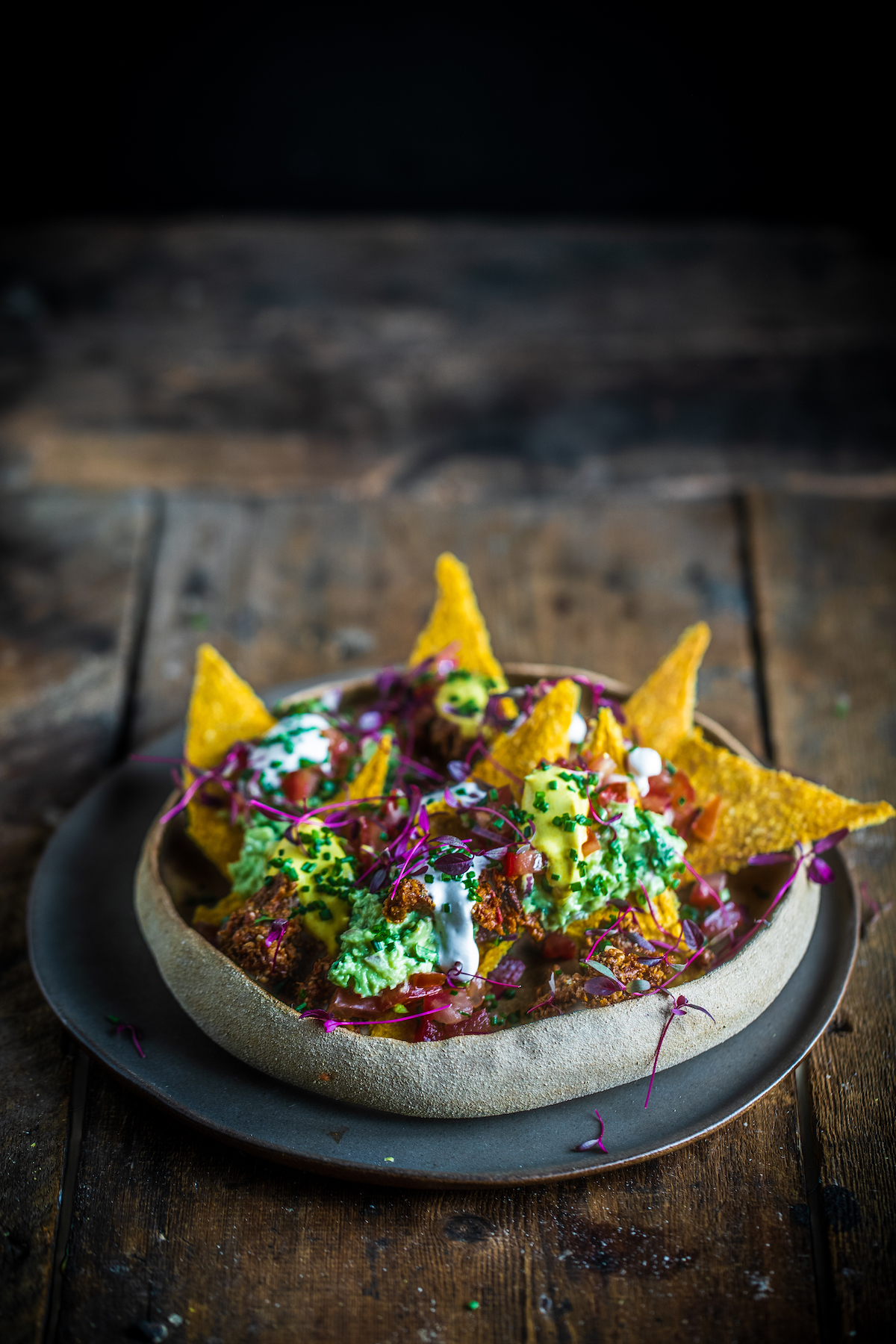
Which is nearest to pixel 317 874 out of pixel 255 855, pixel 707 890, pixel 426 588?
pixel 255 855

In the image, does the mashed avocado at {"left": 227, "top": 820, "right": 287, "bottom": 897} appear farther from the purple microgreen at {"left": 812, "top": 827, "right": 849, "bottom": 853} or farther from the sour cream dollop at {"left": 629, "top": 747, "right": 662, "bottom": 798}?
the purple microgreen at {"left": 812, "top": 827, "right": 849, "bottom": 853}

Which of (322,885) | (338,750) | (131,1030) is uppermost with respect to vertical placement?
(338,750)

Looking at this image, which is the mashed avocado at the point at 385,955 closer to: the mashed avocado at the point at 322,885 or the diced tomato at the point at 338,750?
the mashed avocado at the point at 322,885

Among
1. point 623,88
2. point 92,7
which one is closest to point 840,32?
point 623,88

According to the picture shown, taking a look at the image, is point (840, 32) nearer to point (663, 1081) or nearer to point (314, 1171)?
point (663, 1081)

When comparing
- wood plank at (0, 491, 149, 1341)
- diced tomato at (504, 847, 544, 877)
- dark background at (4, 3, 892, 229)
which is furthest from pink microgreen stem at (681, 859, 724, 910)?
dark background at (4, 3, 892, 229)

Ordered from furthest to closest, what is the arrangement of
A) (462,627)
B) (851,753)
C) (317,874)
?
(851,753) → (462,627) → (317,874)

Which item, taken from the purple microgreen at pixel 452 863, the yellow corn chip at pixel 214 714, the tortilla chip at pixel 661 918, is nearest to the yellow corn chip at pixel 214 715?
the yellow corn chip at pixel 214 714

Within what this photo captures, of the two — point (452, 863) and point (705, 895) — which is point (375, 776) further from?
point (705, 895)
